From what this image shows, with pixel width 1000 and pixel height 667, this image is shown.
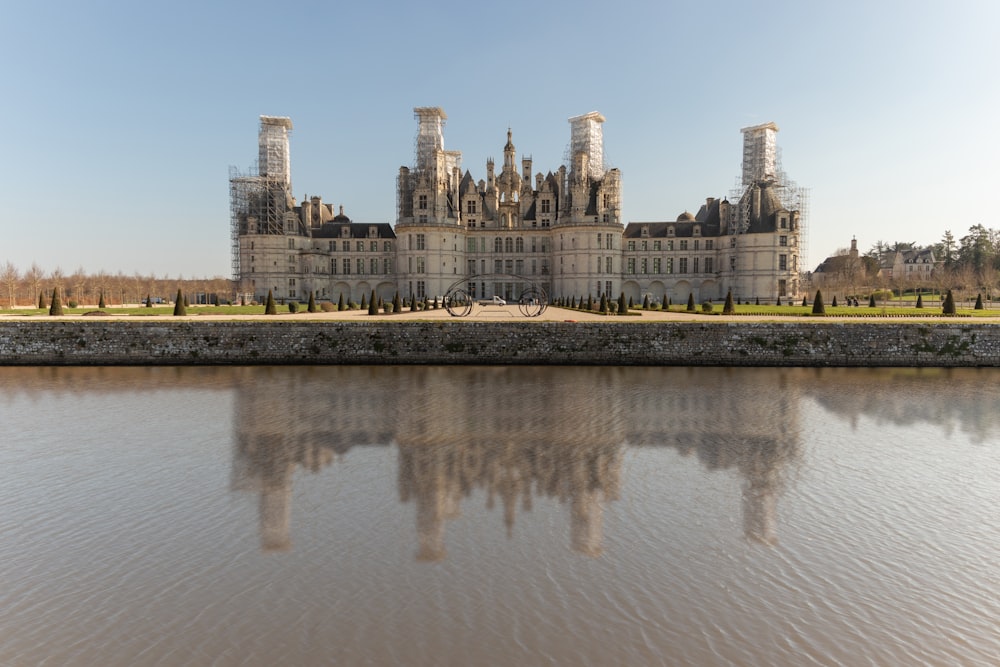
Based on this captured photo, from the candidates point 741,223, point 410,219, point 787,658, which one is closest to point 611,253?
point 741,223

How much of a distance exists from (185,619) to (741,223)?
72.3 meters

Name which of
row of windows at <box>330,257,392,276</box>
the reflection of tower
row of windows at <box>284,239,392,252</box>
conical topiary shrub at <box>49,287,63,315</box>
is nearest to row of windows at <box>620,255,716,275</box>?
row of windows at <box>330,257,392,276</box>

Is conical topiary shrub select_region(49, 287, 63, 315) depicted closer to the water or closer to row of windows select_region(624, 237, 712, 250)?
the water

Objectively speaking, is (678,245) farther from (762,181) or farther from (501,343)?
(501,343)

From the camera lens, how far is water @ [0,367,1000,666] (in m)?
6.86

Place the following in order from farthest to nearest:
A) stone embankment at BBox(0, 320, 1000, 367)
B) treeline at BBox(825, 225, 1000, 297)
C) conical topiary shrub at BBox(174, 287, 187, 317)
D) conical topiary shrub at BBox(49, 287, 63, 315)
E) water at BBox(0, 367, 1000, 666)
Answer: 1. treeline at BBox(825, 225, 1000, 297)
2. conical topiary shrub at BBox(49, 287, 63, 315)
3. conical topiary shrub at BBox(174, 287, 187, 317)
4. stone embankment at BBox(0, 320, 1000, 367)
5. water at BBox(0, 367, 1000, 666)

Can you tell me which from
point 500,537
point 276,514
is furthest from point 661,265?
point 276,514

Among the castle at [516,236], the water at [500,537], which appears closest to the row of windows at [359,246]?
the castle at [516,236]

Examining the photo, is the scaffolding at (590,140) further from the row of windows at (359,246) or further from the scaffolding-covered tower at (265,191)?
the scaffolding-covered tower at (265,191)

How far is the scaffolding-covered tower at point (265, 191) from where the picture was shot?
7094 cm

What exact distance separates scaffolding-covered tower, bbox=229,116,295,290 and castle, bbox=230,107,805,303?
0.12 meters

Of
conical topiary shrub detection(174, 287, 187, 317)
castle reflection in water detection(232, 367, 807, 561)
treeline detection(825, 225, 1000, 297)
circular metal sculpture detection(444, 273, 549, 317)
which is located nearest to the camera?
castle reflection in water detection(232, 367, 807, 561)

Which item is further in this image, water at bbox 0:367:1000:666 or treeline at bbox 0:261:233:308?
treeline at bbox 0:261:233:308

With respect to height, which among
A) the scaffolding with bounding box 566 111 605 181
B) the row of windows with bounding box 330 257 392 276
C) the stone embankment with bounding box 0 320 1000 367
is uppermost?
the scaffolding with bounding box 566 111 605 181
